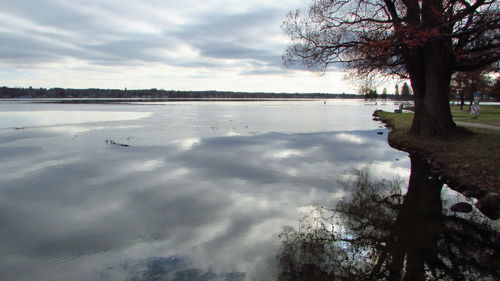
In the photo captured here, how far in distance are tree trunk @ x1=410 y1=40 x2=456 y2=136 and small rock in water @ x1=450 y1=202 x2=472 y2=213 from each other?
10.5 meters

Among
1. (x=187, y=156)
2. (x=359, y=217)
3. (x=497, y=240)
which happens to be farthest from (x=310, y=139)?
(x=497, y=240)

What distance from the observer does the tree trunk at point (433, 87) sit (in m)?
18.6

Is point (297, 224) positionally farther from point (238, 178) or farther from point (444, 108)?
point (444, 108)

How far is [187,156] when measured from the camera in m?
19.9

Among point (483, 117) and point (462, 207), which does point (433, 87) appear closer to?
point (462, 207)

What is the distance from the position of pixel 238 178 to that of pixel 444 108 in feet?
44.9

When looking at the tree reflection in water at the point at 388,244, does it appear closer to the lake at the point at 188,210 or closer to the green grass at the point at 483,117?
the lake at the point at 188,210

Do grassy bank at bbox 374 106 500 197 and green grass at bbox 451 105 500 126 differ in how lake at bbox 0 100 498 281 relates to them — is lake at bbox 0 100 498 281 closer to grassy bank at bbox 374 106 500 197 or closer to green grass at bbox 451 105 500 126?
grassy bank at bbox 374 106 500 197

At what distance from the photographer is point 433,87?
19.0 metres

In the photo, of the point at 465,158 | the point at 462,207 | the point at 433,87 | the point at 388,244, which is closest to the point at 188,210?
the point at 388,244

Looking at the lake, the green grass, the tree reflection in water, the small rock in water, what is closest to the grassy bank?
the lake

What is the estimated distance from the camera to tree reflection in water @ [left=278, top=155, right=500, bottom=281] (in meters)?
6.87

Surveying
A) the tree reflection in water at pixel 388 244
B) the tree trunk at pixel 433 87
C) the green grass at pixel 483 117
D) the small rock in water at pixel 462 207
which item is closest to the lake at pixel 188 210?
the tree reflection in water at pixel 388 244

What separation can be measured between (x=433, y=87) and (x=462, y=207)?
441 inches
